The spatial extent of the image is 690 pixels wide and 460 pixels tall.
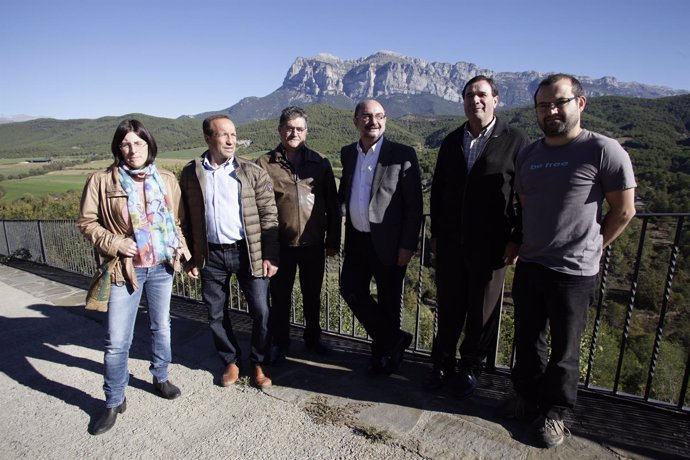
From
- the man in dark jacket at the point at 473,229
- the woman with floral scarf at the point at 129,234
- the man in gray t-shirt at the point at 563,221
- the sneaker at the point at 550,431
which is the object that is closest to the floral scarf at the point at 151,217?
the woman with floral scarf at the point at 129,234

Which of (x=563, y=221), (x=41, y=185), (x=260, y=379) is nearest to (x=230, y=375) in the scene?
(x=260, y=379)

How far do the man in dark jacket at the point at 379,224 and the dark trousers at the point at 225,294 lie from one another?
0.66m

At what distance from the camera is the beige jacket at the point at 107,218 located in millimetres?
2438

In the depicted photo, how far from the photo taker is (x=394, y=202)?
2.90 meters

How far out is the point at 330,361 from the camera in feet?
11.1

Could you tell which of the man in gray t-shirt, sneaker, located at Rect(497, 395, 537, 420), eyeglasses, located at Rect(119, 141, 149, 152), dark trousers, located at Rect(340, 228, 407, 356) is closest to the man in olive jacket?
eyeglasses, located at Rect(119, 141, 149, 152)

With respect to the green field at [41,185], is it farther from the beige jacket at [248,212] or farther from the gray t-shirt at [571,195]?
the gray t-shirt at [571,195]

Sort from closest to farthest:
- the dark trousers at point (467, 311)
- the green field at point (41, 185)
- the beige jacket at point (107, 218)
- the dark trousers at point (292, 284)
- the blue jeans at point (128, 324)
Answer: the beige jacket at point (107, 218) < the blue jeans at point (128, 324) < the dark trousers at point (467, 311) < the dark trousers at point (292, 284) < the green field at point (41, 185)

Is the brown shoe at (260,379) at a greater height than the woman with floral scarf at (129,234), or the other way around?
the woman with floral scarf at (129,234)

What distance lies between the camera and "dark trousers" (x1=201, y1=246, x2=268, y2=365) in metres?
2.95

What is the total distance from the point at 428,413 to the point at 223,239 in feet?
5.97

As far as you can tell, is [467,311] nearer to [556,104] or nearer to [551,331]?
[551,331]

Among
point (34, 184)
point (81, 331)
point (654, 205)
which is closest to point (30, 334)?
point (81, 331)

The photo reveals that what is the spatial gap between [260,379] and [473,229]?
1875mm
